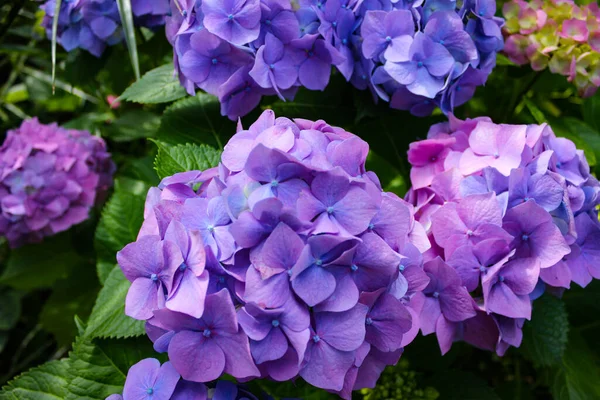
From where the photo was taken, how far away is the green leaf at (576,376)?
1.24 meters

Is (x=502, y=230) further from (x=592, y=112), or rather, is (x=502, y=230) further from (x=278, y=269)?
(x=592, y=112)

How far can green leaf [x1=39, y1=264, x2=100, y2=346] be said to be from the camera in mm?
1625

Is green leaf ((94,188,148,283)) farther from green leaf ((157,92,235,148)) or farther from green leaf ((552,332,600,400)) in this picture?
green leaf ((552,332,600,400))

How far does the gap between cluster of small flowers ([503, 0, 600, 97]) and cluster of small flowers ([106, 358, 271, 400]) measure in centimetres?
86

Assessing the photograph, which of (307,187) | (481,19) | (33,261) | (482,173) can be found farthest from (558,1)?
(33,261)

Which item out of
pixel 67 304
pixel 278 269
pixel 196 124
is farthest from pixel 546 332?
pixel 67 304

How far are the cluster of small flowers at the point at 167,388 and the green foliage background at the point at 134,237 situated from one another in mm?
220

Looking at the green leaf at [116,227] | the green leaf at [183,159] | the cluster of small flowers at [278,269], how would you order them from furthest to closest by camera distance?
the green leaf at [116,227] → the green leaf at [183,159] → the cluster of small flowers at [278,269]

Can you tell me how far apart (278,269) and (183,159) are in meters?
0.36

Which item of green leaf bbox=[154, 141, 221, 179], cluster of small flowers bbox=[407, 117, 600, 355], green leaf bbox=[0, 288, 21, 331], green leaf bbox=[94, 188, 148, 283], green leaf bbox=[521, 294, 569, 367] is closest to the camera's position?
cluster of small flowers bbox=[407, 117, 600, 355]

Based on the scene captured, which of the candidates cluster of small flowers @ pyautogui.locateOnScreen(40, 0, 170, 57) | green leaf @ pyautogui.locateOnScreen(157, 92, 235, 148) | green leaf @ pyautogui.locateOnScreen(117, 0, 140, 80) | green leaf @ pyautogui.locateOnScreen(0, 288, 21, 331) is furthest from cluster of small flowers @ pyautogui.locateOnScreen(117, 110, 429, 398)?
green leaf @ pyautogui.locateOnScreen(0, 288, 21, 331)

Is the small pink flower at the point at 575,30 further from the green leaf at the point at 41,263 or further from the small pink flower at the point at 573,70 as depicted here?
the green leaf at the point at 41,263

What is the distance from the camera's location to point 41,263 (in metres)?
1.66

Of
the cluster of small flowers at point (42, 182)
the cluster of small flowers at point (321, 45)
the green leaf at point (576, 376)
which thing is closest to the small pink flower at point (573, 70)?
the cluster of small flowers at point (321, 45)
